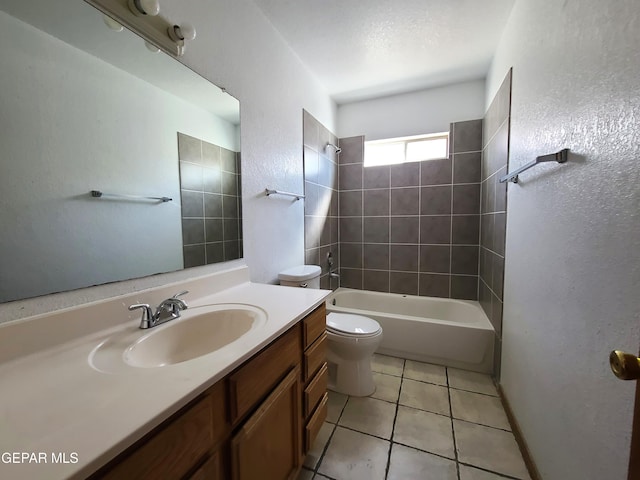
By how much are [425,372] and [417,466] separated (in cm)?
85

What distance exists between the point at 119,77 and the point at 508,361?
2405 millimetres

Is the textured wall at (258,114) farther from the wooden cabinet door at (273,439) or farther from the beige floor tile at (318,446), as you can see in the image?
the beige floor tile at (318,446)

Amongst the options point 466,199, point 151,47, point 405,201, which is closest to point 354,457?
point 151,47

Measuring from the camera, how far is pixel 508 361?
159cm

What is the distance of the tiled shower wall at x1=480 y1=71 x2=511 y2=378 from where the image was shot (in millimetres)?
1740

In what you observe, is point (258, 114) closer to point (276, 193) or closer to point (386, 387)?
point (276, 193)

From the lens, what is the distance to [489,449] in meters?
1.32

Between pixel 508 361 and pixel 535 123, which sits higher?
pixel 535 123

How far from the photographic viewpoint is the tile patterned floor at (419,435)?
1.21 m

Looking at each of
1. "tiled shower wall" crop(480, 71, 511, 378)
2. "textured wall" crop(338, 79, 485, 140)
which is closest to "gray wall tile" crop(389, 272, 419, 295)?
"tiled shower wall" crop(480, 71, 511, 378)

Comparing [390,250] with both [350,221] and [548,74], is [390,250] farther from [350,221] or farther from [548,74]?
[548,74]

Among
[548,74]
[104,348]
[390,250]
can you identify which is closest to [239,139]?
[104,348]

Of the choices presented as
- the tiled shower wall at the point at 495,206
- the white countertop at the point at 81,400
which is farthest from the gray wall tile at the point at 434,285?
the white countertop at the point at 81,400

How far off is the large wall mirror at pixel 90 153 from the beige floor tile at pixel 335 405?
3.94ft
